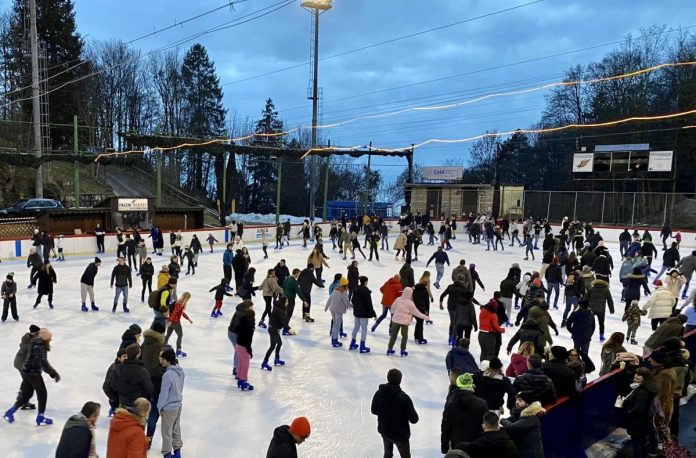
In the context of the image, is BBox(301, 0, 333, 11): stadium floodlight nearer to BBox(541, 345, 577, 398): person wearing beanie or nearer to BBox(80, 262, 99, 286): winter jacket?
BBox(80, 262, 99, 286): winter jacket

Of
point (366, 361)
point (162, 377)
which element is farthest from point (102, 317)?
point (162, 377)

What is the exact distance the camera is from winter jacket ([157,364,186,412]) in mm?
5637

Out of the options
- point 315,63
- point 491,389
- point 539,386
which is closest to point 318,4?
point 315,63

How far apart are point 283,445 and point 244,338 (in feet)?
13.2

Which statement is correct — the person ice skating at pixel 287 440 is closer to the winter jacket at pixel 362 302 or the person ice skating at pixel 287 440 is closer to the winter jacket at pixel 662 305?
the winter jacket at pixel 362 302

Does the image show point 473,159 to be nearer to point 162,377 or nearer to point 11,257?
point 11,257

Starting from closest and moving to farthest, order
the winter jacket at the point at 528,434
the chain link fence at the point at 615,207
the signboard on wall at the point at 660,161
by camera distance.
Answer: the winter jacket at the point at 528,434 < the signboard on wall at the point at 660,161 < the chain link fence at the point at 615,207

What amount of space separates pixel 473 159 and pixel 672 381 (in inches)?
2421

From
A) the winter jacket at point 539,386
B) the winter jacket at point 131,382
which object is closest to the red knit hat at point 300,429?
the winter jacket at point 539,386

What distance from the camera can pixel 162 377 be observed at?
18.9 feet

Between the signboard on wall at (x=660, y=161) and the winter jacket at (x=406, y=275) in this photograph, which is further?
the signboard on wall at (x=660, y=161)

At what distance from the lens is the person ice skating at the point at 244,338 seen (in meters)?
7.79

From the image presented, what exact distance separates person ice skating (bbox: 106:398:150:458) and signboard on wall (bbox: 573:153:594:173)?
35700 millimetres

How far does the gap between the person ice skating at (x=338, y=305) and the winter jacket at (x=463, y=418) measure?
551 cm
